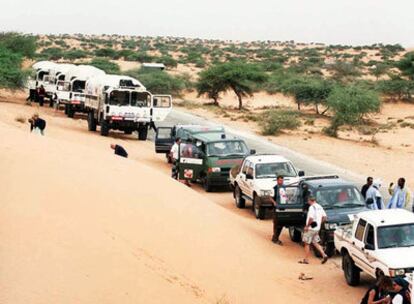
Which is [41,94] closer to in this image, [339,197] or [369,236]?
[339,197]

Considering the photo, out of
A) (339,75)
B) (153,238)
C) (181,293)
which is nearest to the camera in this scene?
(181,293)

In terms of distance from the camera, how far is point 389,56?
11600cm

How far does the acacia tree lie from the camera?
202 feet

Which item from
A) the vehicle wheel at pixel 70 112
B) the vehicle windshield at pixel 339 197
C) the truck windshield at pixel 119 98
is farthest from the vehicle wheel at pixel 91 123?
the vehicle windshield at pixel 339 197

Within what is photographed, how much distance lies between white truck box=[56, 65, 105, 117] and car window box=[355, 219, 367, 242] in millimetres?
29257

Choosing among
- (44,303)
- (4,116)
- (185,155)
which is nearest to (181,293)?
(44,303)

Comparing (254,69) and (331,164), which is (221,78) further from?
(331,164)

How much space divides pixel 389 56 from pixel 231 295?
110 m

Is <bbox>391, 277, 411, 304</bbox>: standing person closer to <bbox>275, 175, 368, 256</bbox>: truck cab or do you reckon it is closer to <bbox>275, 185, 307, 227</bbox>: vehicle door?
<bbox>275, 175, 368, 256</bbox>: truck cab

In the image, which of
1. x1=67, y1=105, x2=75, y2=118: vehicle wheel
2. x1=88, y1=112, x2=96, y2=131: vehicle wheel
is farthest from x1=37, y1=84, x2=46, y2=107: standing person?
x1=88, y1=112, x2=96, y2=131: vehicle wheel

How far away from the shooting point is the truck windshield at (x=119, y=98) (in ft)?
113

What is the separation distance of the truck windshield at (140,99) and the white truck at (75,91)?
6.79m

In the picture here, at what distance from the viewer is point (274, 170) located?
20.8 m

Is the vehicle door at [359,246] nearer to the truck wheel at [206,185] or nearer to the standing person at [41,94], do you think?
the truck wheel at [206,185]
